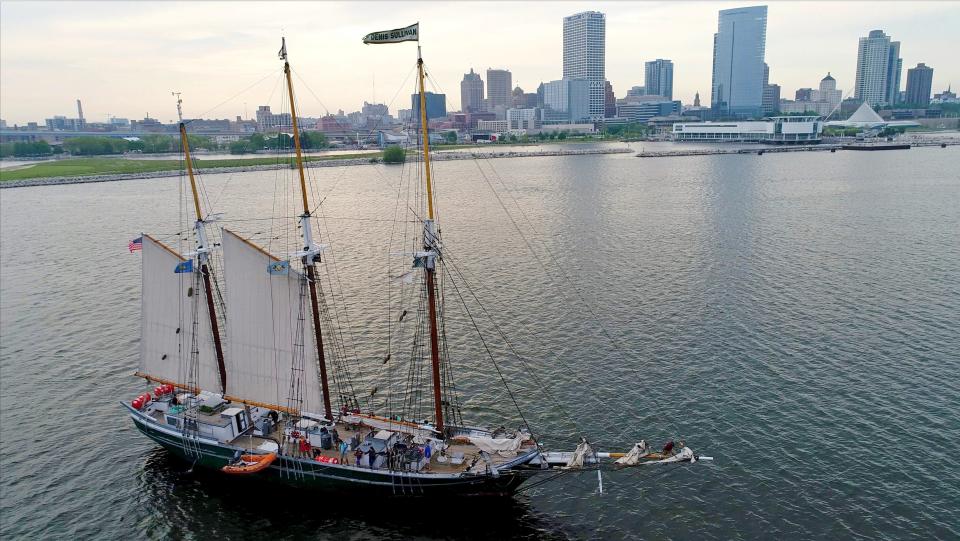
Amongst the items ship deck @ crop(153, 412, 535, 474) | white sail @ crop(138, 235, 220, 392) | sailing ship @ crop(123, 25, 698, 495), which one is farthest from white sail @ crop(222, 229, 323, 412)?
white sail @ crop(138, 235, 220, 392)

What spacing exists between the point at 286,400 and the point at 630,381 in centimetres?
2642

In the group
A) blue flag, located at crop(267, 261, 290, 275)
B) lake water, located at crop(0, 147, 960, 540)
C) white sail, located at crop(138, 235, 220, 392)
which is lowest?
lake water, located at crop(0, 147, 960, 540)

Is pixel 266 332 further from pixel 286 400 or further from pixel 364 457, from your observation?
pixel 364 457

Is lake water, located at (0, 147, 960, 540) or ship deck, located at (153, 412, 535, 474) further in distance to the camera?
lake water, located at (0, 147, 960, 540)

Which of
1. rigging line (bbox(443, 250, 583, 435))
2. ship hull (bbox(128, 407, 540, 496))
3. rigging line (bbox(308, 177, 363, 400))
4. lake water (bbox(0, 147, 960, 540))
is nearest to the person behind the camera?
ship hull (bbox(128, 407, 540, 496))

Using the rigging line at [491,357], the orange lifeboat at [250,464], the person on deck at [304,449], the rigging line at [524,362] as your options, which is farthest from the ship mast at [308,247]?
the rigging line at [524,362]

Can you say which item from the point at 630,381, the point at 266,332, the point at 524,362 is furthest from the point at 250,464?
the point at 630,381

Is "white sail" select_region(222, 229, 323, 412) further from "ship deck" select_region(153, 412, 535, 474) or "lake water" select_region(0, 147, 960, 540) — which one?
"lake water" select_region(0, 147, 960, 540)

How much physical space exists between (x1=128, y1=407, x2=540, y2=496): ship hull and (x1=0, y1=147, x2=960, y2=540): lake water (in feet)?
4.36

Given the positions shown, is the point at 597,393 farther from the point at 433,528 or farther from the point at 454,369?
the point at 433,528

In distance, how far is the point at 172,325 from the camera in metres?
43.7

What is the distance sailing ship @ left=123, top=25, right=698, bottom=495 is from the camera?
33.8m

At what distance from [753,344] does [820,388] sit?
8.75 metres

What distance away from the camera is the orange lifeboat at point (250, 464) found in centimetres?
3456
